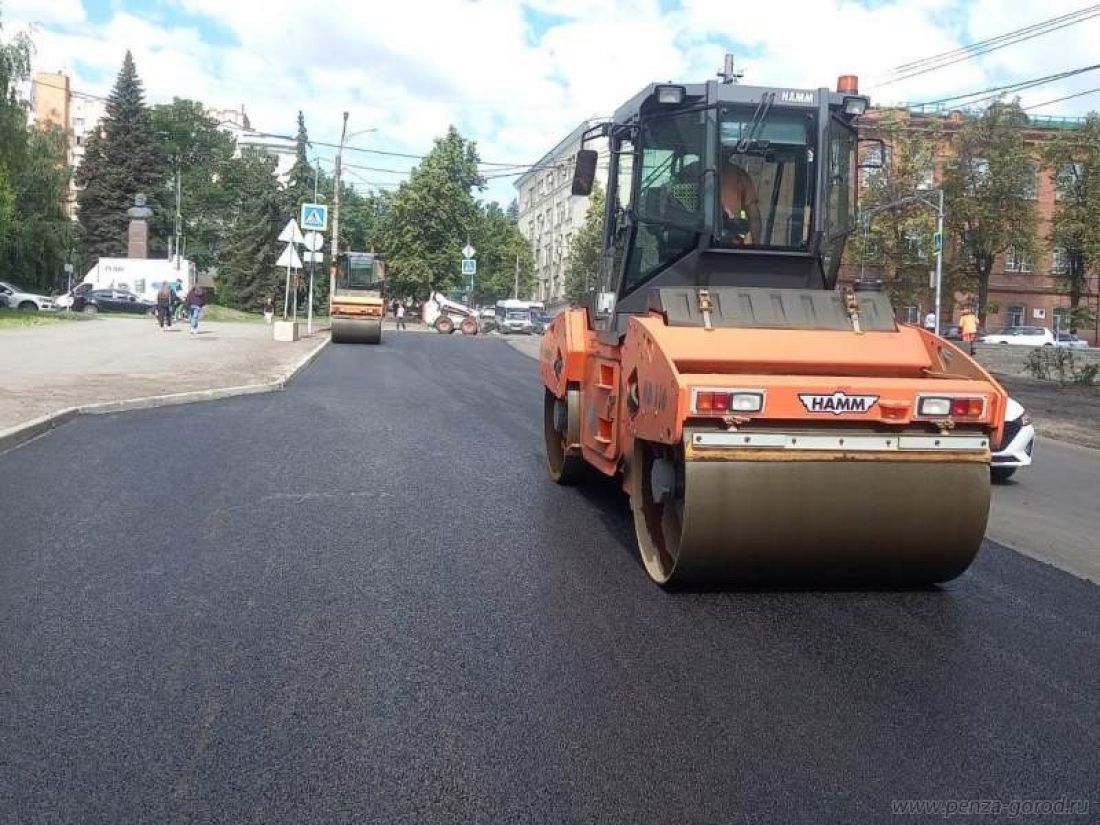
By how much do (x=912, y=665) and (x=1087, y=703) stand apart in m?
0.68

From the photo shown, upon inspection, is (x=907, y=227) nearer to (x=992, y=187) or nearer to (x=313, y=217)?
(x=992, y=187)

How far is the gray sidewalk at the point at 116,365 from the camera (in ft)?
44.3

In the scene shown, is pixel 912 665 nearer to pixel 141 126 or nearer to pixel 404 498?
pixel 404 498

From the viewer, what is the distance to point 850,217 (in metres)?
7.00

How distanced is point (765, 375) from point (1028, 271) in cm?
6596

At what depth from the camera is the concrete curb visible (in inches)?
404

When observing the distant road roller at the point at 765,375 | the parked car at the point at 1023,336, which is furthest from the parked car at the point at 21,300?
the distant road roller at the point at 765,375

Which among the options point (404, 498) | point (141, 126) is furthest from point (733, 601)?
point (141, 126)

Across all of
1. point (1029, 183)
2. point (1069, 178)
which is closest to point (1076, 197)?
point (1069, 178)

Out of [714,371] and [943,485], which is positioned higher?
[714,371]

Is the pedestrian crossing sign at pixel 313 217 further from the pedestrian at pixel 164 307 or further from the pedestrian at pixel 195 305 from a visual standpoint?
the pedestrian at pixel 164 307

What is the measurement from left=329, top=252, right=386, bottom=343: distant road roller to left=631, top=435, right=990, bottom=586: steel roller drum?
2625 cm

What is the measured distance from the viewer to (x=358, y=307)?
30891mm

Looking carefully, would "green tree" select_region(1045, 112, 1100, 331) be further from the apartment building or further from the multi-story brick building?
the apartment building
